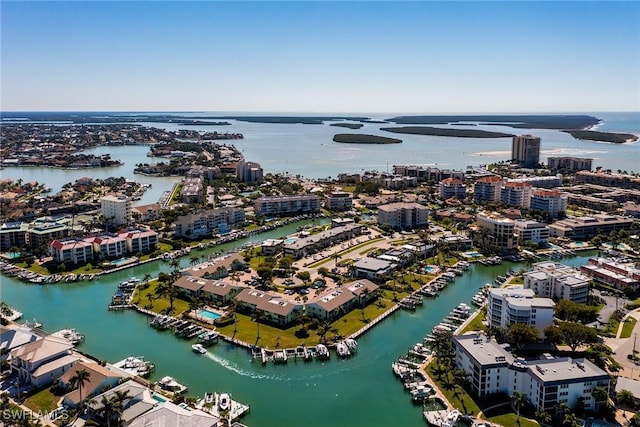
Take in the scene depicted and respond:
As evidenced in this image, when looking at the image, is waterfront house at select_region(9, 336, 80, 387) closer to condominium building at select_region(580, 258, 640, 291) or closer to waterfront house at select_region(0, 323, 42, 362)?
waterfront house at select_region(0, 323, 42, 362)

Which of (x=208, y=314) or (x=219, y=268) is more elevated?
(x=219, y=268)

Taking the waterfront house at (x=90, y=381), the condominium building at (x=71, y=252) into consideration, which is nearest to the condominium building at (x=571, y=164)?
the condominium building at (x=71, y=252)

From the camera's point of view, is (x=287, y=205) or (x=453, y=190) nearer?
(x=287, y=205)

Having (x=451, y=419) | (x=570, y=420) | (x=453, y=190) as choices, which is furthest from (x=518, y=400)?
(x=453, y=190)

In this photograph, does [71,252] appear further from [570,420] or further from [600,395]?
[600,395]

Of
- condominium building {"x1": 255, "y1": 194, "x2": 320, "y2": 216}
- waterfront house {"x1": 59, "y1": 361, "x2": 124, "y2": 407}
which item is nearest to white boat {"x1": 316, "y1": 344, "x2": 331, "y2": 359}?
waterfront house {"x1": 59, "y1": 361, "x2": 124, "y2": 407}

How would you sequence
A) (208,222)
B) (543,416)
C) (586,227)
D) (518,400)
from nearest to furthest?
(543,416) < (518,400) < (586,227) < (208,222)
